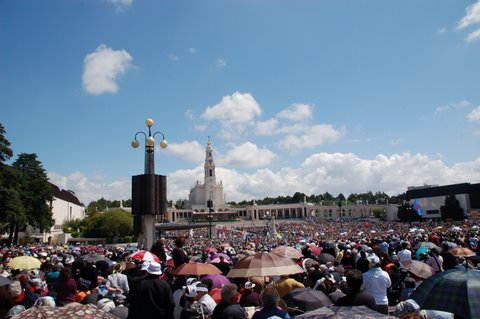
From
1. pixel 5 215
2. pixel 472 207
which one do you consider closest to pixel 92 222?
pixel 5 215

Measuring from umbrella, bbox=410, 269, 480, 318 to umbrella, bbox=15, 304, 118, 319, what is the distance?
3.41 metres

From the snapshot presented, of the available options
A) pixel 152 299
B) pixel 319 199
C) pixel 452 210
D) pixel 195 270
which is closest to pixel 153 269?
pixel 152 299

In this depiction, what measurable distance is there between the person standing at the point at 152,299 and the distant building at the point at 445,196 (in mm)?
78382

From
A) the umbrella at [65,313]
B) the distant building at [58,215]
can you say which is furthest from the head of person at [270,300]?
the distant building at [58,215]

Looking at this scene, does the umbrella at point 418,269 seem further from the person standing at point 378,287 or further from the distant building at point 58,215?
the distant building at point 58,215

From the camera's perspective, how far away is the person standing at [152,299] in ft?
18.5

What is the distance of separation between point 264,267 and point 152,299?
273 centimetres

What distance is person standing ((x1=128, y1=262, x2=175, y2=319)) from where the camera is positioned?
5.63 meters

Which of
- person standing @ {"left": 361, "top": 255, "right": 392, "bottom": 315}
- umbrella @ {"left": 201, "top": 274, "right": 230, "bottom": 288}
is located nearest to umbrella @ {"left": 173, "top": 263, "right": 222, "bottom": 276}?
umbrella @ {"left": 201, "top": 274, "right": 230, "bottom": 288}

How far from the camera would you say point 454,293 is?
434 centimetres

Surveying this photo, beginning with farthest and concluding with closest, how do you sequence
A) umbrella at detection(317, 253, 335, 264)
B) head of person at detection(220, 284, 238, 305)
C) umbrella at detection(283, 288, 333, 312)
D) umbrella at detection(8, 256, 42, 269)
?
1. umbrella at detection(317, 253, 335, 264)
2. umbrella at detection(8, 256, 42, 269)
3. umbrella at detection(283, 288, 333, 312)
4. head of person at detection(220, 284, 238, 305)

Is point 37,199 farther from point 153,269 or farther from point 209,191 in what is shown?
point 209,191

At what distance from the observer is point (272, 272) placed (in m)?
7.71

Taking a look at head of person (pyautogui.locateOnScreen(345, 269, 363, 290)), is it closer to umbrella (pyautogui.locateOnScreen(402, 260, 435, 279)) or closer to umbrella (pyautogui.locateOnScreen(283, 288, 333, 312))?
umbrella (pyautogui.locateOnScreen(283, 288, 333, 312))
